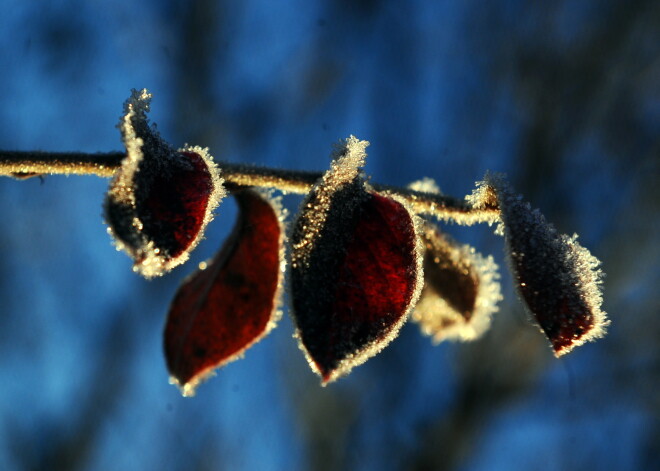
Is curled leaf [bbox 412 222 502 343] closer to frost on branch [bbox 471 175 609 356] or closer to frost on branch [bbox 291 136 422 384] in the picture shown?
frost on branch [bbox 291 136 422 384]

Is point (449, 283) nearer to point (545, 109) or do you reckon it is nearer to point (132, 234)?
point (132, 234)

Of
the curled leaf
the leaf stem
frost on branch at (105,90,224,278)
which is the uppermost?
the curled leaf

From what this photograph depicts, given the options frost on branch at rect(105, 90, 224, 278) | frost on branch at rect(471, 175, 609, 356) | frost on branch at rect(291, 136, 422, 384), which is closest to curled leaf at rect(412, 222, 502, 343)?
frost on branch at rect(291, 136, 422, 384)

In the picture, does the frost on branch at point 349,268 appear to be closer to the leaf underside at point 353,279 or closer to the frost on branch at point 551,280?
the leaf underside at point 353,279

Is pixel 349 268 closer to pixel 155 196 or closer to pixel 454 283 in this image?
pixel 155 196

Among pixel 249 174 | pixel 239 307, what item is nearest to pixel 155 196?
pixel 249 174

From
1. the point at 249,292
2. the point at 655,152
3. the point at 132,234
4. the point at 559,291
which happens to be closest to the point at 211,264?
the point at 249,292

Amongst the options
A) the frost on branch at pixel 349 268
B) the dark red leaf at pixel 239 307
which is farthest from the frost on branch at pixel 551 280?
the dark red leaf at pixel 239 307
